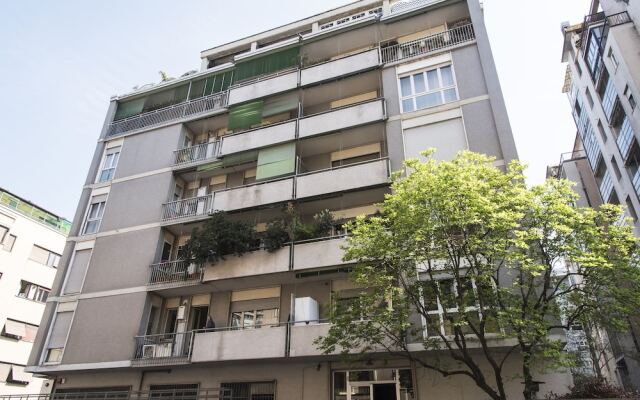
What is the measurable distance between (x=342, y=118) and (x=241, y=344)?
956cm

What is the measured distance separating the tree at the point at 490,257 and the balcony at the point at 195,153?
1095 cm

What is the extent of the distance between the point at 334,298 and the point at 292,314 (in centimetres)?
237

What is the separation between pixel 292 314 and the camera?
1391cm

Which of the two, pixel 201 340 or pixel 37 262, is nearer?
pixel 201 340

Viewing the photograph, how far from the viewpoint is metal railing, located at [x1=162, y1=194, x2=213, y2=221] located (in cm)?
1805

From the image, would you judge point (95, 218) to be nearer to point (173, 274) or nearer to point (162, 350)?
point (173, 274)

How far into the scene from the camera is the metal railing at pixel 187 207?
59.2ft

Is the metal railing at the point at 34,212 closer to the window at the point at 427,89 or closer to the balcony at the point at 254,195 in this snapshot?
the balcony at the point at 254,195

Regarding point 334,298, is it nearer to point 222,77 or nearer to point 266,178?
point 266,178

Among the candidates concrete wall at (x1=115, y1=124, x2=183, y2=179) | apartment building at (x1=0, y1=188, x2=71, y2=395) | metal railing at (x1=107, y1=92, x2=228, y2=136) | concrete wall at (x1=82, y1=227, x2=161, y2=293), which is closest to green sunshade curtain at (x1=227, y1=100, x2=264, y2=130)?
metal railing at (x1=107, y1=92, x2=228, y2=136)

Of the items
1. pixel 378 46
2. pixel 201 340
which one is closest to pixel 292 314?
pixel 201 340

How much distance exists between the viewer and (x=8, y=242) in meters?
28.3

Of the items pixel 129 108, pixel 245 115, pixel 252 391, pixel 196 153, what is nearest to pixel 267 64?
pixel 245 115

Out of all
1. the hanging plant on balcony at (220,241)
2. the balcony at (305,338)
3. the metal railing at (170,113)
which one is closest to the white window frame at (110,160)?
the metal railing at (170,113)
